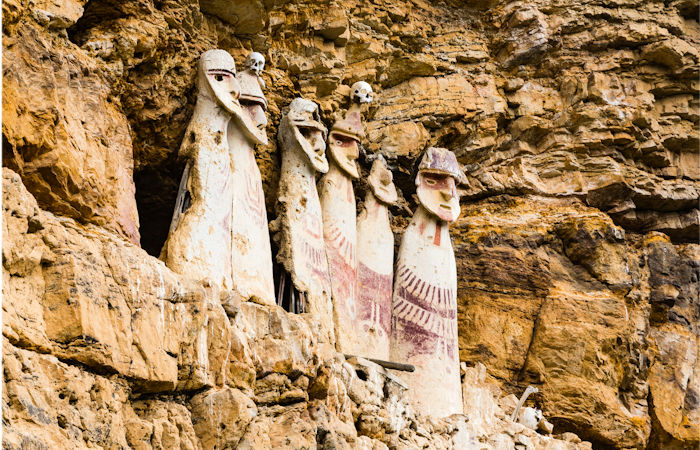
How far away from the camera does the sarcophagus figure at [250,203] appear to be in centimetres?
755

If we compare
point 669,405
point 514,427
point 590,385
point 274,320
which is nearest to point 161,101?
point 274,320

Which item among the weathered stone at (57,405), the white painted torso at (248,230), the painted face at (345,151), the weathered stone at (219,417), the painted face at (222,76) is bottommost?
the weathered stone at (219,417)

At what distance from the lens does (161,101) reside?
7906 millimetres

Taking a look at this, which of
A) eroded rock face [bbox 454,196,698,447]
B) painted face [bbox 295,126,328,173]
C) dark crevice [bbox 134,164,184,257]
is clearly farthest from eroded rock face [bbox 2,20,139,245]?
eroded rock face [bbox 454,196,698,447]

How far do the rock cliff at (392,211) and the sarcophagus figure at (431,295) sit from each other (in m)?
0.38

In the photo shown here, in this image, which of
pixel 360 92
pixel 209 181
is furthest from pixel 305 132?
pixel 209 181

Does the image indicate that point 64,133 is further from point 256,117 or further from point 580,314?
point 580,314

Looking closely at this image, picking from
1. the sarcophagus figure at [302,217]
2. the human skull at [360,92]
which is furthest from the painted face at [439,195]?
the sarcophagus figure at [302,217]

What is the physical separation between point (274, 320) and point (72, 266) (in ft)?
5.45

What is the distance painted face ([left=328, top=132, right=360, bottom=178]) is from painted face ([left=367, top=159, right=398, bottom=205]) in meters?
0.24

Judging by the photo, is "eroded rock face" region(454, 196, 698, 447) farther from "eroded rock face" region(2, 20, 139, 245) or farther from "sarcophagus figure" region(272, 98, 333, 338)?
"eroded rock face" region(2, 20, 139, 245)

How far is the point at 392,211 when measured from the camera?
10.1m

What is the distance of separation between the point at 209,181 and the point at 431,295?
2.39 meters

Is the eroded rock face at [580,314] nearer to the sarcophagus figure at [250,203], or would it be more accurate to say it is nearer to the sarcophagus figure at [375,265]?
the sarcophagus figure at [375,265]
